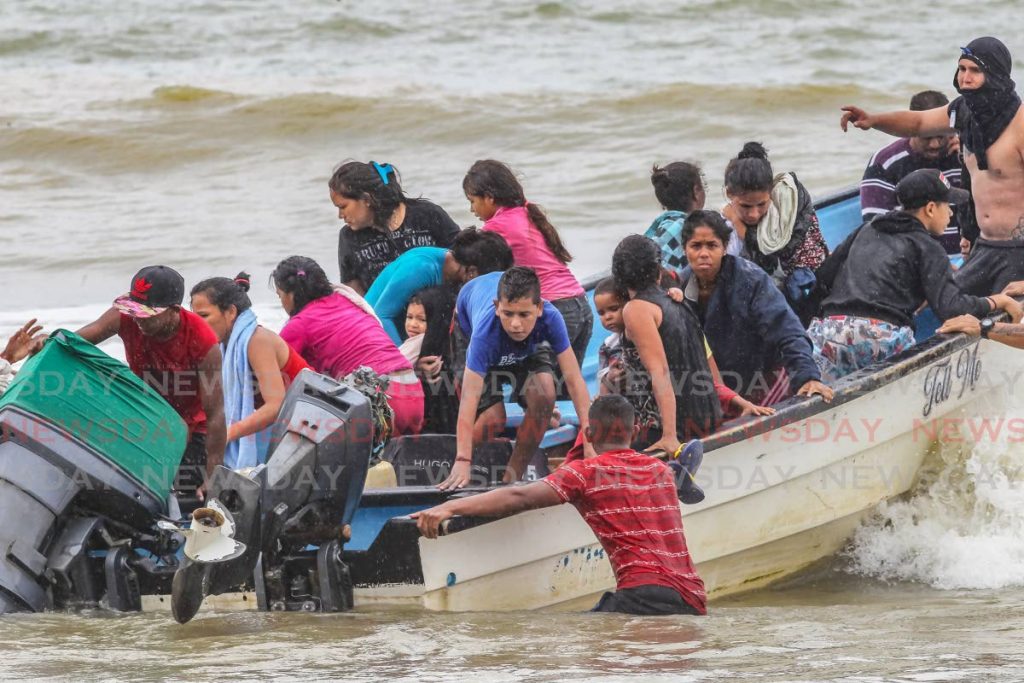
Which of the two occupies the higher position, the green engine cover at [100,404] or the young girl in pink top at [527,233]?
the young girl in pink top at [527,233]

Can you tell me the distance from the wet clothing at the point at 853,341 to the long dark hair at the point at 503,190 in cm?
122

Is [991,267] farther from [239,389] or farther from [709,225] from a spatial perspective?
[239,389]

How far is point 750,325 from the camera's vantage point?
6141mm

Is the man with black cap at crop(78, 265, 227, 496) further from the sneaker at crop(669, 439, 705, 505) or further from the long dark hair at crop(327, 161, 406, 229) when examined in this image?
the sneaker at crop(669, 439, 705, 505)

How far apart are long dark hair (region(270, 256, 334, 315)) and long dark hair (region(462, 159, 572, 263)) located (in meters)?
0.81

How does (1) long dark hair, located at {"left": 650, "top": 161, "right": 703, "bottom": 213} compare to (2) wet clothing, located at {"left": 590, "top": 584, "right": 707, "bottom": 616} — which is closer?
(2) wet clothing, located at {"left": 590, "top": 584, "right": 707, "bottom": 616}

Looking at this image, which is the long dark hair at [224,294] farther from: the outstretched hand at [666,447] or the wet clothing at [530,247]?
the outstretched hand at [666,447]

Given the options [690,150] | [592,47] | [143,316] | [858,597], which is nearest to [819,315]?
[858,597]

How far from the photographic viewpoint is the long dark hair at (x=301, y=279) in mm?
6273

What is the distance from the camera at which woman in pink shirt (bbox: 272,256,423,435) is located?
20.7 feet

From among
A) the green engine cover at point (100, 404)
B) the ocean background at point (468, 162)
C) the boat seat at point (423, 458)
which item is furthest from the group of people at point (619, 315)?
the ocean background at point (468, 162)

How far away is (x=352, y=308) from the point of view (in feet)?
21.1

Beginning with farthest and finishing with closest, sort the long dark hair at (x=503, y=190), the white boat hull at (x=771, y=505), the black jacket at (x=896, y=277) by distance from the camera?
the long dark hair at (x=503, y=190), the black jacket at (x=896, y=277), the white boat hull at (x=771, y=505)

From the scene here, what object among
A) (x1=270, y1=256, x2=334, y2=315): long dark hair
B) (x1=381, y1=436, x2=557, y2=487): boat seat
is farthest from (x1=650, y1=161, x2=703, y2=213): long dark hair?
(x1=270, y1=256, x2=334, y2=315): long dark hair
